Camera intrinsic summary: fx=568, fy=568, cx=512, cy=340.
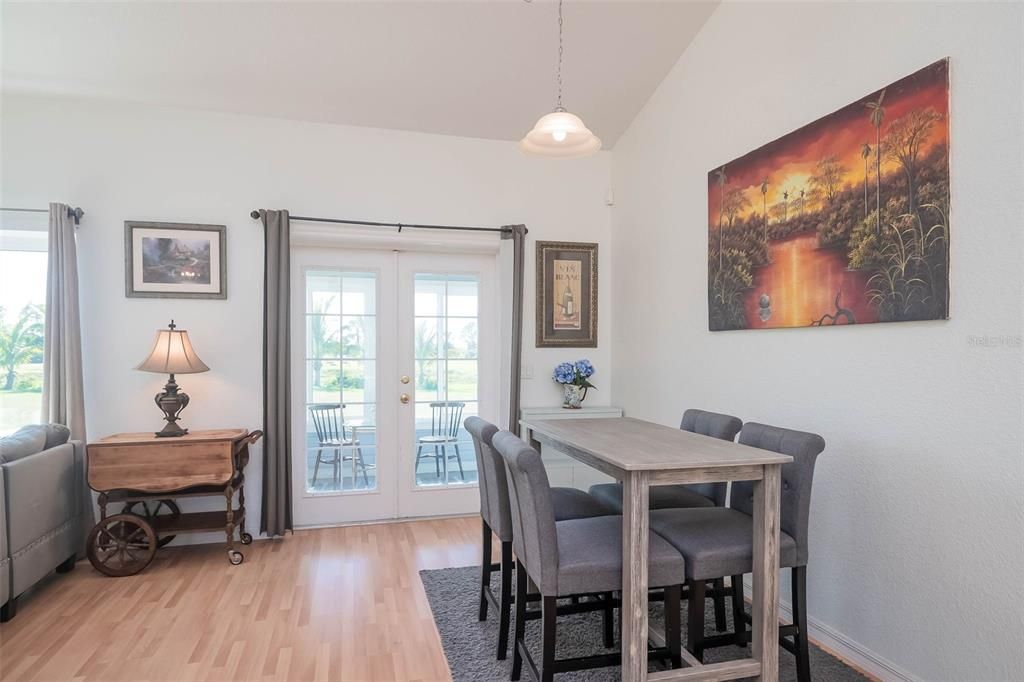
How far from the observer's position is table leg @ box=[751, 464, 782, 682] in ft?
6.48

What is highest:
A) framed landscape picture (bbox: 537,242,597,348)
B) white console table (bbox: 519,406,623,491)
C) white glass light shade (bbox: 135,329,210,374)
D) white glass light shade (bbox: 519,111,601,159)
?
white glass light shade (bbox: 519,111,601,159)

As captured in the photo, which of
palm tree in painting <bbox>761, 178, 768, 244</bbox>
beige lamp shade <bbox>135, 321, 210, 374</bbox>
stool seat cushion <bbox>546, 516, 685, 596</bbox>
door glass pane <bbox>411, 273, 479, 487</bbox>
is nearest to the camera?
stool seat cushion <bbox>546, 516, 685, 596</bbox>

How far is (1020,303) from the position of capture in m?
1.77

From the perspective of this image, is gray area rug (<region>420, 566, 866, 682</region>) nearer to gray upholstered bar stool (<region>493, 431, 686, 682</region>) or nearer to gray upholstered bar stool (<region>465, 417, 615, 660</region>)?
gray upholstered bar stool (<region>465, 417, 615, 660</region>)

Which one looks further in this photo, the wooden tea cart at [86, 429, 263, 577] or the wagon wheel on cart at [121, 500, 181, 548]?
the wagon wheel on cart at [121, 500, 181, 548]

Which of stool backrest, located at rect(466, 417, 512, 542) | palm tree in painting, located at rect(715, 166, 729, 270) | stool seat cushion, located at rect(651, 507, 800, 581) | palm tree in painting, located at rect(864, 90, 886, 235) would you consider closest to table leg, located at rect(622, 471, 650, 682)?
stool seat cushion, located at rect(651, 507, 800, 581)

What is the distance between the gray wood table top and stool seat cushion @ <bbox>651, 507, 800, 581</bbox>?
0.30 metres

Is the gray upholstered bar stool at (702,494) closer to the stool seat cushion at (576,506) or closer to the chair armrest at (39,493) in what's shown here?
the stool seat cushion at (576,506)

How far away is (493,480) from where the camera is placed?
2424mm

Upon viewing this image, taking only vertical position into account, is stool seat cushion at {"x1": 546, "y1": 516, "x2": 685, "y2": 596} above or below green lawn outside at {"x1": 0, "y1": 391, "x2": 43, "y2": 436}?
below

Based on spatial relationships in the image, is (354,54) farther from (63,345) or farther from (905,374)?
(905,374)

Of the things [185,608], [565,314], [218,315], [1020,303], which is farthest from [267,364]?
[1020,303]

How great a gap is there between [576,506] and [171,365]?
8.43 ft

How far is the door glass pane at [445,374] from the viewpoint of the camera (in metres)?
4.36
